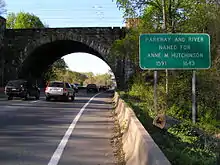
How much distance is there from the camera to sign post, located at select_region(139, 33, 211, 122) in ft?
44.2

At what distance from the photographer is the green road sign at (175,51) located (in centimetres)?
1348

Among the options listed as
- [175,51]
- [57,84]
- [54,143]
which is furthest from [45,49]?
[54,143]

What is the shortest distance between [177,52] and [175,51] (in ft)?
0.25

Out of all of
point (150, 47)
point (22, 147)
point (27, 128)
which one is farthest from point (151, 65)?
point (22, 147)

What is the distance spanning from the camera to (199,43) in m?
13.5

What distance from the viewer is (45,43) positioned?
56688 mm

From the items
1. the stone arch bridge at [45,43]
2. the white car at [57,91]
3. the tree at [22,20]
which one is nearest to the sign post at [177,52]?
the white car at [57,91]

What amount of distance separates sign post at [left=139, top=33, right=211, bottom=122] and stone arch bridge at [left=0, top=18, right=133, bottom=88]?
39283 millimetres

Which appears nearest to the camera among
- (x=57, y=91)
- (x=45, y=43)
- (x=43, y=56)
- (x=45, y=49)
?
(x=57, y=91)

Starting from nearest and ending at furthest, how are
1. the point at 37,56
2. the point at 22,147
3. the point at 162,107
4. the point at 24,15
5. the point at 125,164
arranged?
the point at 125,164
the point at 22,147
the point at 162,107
the point at 37,56
the point at 24,15

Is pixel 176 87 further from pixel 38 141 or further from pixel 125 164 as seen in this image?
pixel 125 164

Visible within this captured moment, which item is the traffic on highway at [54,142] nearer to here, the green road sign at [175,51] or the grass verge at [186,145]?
the grass verge at [186,145]

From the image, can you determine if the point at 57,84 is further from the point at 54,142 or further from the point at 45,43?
the point at 45,43

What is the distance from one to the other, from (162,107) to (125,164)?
11222 millimetres
